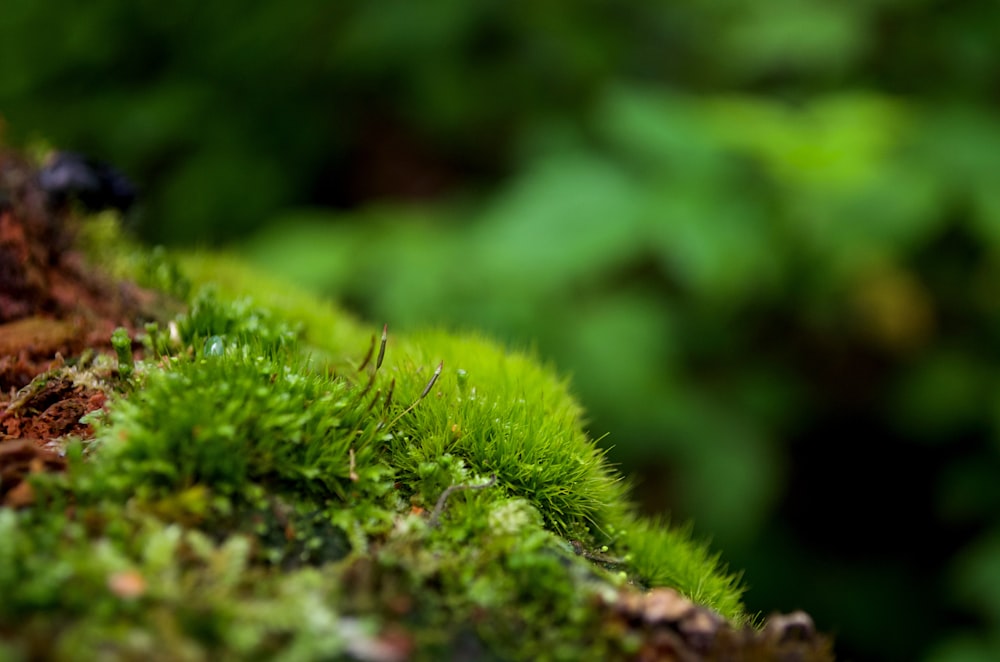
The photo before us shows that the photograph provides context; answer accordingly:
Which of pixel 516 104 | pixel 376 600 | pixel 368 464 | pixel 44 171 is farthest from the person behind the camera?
pixel 516 104

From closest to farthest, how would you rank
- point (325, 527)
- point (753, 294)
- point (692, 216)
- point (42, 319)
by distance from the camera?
point (325, 527) < point (42, 319) < point (692, 216) < point (753, 294)

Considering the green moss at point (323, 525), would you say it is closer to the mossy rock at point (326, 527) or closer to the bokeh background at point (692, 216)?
the mossy rock at point (326, 527)

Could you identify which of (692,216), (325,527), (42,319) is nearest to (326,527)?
(325,527)

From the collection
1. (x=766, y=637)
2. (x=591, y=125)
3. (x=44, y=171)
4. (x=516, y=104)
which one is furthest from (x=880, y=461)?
(x=44, y=171)

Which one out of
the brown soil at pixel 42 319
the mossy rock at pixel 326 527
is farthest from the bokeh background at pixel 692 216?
the mossy rock at pixel 326 527

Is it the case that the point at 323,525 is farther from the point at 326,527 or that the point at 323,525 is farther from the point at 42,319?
the point at 42,319

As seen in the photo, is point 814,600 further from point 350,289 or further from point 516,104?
point 516,104

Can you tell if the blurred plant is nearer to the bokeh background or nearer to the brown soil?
the bokeh background

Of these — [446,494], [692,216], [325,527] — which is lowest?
[325,527]
